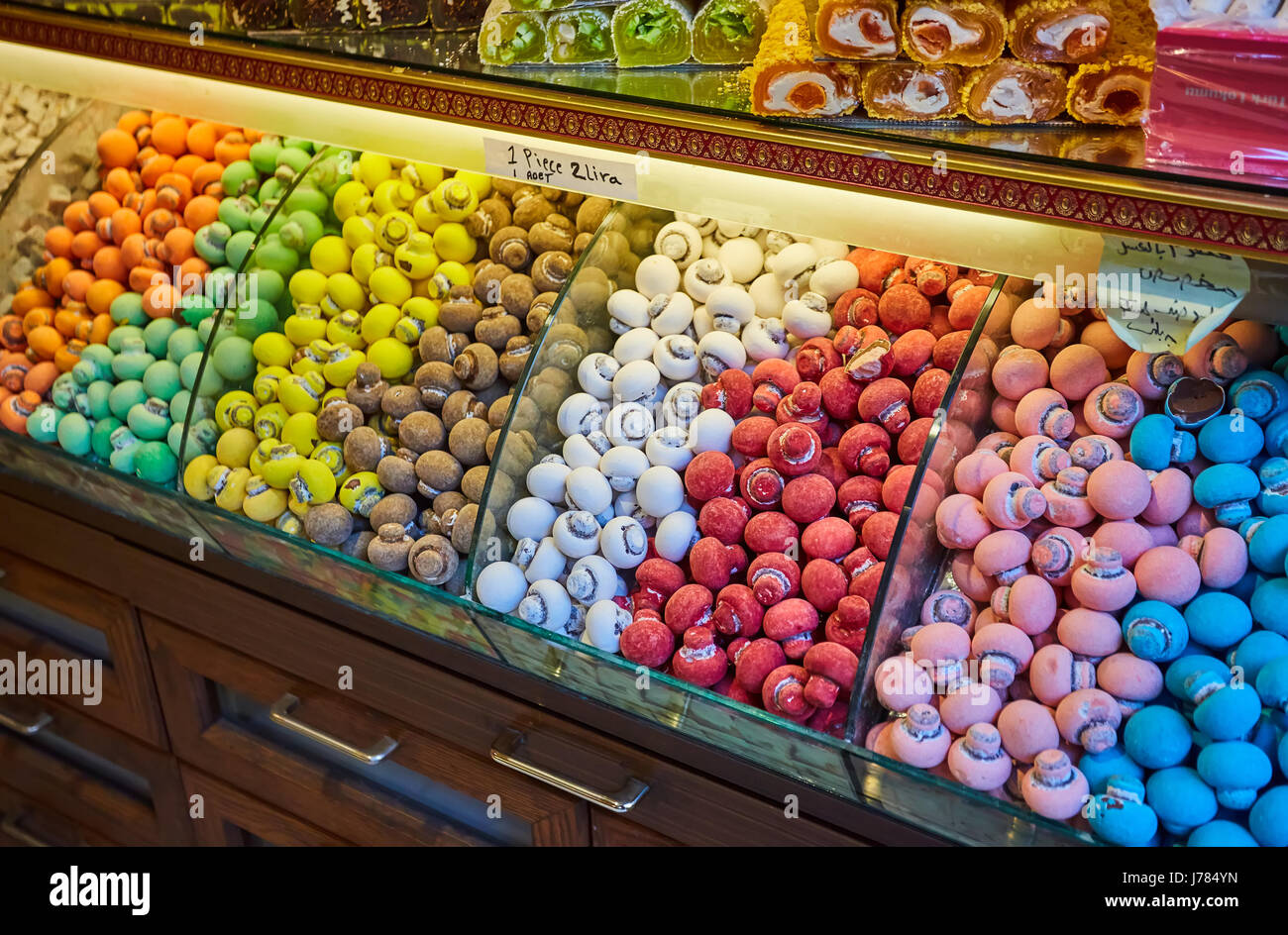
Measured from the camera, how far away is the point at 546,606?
4.56 ft

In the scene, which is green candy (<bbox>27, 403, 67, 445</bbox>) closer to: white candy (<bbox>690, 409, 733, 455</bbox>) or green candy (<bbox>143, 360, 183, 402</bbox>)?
green candy (<bbox>143, 360, 183, 402</bbox>)

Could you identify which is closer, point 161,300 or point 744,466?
point 744,466

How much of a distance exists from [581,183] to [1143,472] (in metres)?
0.76

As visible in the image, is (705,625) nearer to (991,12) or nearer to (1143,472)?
(1143,472)

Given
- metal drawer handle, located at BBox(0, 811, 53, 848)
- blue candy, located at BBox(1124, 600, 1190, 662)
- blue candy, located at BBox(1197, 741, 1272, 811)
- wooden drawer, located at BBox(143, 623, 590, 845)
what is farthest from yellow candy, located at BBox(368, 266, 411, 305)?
metal drawer handle, located at BBox(0, 811, 53, 848)

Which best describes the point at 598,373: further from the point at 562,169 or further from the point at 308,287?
the point at 308,287

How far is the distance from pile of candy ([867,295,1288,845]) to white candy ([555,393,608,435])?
53 cm

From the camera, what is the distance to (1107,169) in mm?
954

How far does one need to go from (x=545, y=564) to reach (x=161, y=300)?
1.03 m

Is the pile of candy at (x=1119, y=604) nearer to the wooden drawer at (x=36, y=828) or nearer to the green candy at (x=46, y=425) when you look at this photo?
the green candy at (x=46, y=425)

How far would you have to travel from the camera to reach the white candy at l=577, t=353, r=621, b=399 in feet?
4.95

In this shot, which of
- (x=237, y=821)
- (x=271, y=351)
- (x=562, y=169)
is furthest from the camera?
(x=237, y=821)

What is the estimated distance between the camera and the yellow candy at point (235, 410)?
1711 mm

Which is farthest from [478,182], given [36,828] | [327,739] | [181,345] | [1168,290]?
[36,828]
